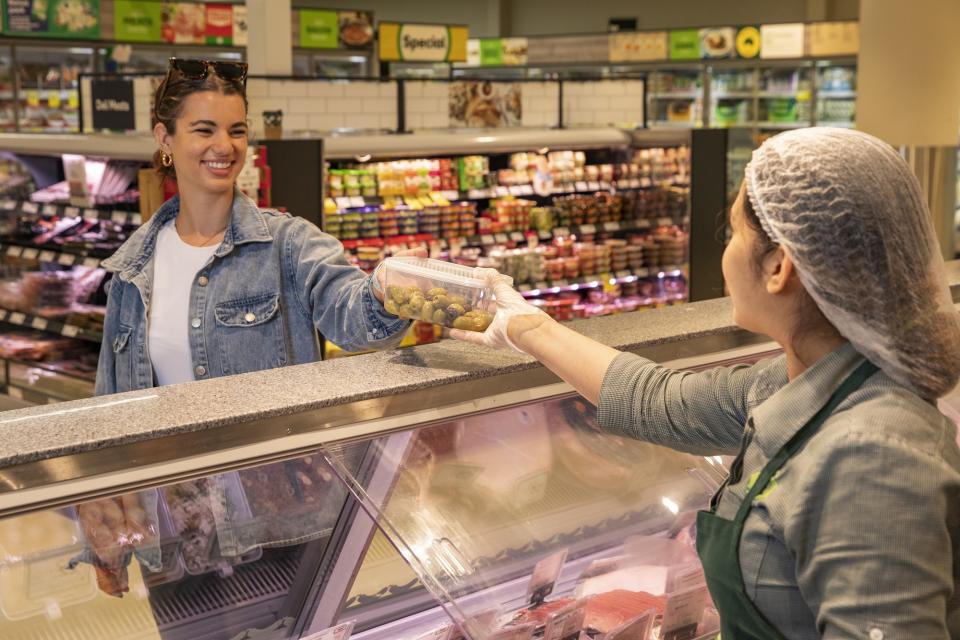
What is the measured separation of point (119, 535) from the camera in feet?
5.56

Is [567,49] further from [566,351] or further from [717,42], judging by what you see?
[566,351]

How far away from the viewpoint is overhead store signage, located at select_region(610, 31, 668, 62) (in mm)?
13597

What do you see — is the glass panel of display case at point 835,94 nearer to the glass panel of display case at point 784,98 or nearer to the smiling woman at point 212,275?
the glass panel of display case at point 784,98

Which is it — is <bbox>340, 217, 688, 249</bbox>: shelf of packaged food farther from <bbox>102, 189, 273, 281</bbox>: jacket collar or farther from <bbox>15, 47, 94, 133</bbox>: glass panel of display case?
<bbox>15, 47, 94, 133</bbox>: glass panel of display case

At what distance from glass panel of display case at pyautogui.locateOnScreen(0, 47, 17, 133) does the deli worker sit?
10553 millimetres

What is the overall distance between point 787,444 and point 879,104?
7.58 m

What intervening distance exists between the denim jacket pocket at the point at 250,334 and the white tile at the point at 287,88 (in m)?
4.00

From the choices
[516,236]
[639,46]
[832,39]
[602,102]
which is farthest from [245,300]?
[639,46]

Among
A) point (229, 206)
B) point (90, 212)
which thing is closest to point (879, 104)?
point (90, 212)

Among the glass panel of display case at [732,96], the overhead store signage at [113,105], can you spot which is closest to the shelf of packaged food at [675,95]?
the glass panel of display case at [732,96]

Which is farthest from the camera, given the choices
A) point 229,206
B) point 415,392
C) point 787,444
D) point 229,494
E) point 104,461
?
point 229,206

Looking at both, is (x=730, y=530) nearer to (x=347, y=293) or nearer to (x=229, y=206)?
(x=347, y=293)

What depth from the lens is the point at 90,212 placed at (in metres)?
5.63

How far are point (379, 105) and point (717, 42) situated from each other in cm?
772
